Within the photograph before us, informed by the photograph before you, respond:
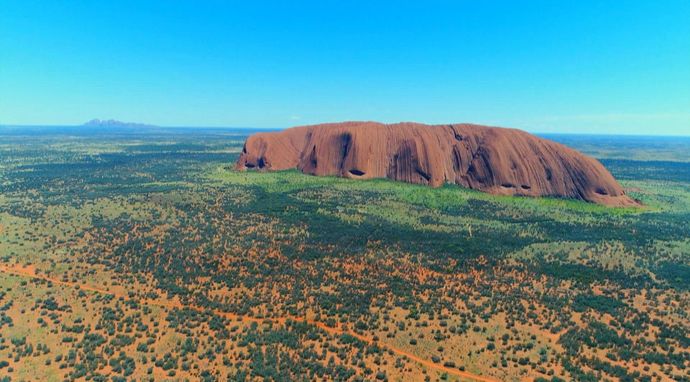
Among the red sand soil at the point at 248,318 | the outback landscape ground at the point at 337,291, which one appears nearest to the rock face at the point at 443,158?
the outback landscape ground at the point at 337,291

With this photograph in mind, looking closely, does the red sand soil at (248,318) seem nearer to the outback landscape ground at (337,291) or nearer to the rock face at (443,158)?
the outback landscape ground at (337,291)

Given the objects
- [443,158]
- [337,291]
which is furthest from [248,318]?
[443,158]

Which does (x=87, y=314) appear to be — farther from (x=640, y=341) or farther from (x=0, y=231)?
(x=640, y=341)

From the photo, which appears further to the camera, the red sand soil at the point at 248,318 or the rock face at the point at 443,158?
the rock face at the point at 443,158

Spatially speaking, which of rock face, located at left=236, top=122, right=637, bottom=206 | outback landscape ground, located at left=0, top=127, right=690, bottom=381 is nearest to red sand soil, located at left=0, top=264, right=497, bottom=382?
outback landscape ground, located at left=0, top=127, right=690, bottom=381

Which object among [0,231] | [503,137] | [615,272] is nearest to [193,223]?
[0,231]

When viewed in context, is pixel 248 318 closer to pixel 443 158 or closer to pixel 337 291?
pixel 337 291

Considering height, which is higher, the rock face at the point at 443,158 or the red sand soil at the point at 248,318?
the rock face at the point at 443,158
